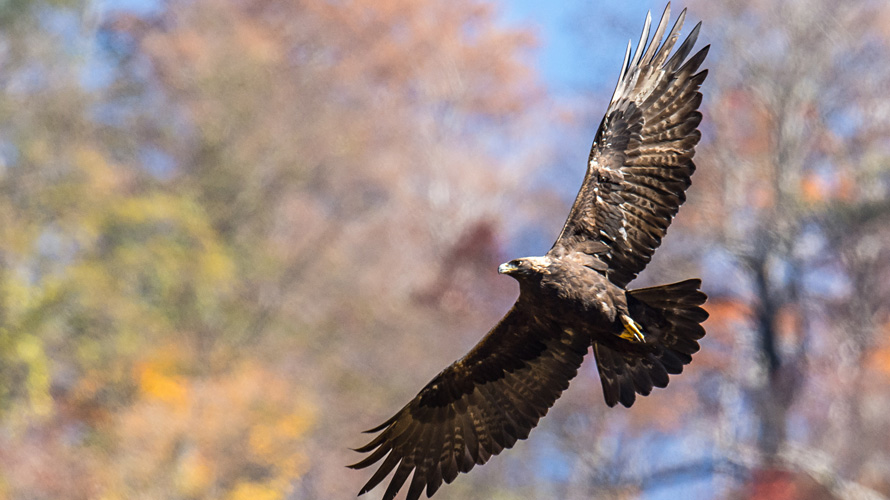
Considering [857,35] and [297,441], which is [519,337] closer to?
[297,441]

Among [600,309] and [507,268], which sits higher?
[507,268]

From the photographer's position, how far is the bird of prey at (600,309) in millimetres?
6855

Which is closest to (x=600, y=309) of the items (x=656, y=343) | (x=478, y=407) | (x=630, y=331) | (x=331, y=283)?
(x=630, y=331)

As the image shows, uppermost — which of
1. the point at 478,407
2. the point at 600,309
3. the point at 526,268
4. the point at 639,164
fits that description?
the point at 639,164

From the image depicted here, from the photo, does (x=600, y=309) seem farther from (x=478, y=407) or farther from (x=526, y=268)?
(x=478, y=407)

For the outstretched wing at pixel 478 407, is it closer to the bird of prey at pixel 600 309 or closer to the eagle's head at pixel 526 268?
the bird of prey at pixel 600 309

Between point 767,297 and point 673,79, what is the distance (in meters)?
15.3

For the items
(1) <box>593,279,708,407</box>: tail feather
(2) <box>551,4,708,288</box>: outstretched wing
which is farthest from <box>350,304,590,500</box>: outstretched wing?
(2) <box>551,4,708,288</box>: outstretched wing

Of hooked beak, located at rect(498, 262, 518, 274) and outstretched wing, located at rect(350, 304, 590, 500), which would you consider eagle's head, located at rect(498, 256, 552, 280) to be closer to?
hooked beak, located at rect(498, 262, 518, 274)

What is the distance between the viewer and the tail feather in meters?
6.84

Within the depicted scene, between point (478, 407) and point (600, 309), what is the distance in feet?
4.36

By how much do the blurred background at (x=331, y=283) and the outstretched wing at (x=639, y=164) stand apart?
10.7 m

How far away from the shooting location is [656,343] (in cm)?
699

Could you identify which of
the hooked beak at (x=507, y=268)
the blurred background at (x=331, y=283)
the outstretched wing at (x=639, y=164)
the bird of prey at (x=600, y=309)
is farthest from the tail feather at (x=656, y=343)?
the blurred background at (x=331, y=283)
